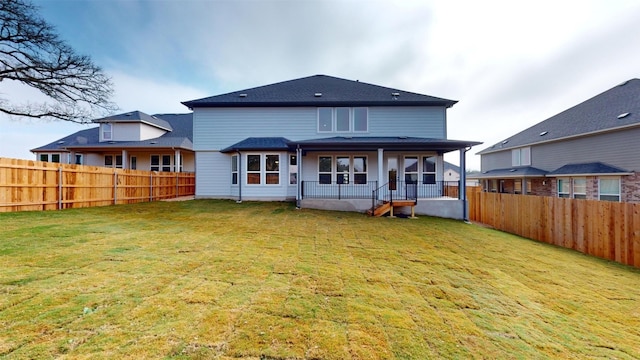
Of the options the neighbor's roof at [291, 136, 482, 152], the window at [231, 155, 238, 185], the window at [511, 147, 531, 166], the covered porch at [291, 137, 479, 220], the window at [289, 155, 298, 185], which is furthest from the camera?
the window at [511, 147, 531, 166]

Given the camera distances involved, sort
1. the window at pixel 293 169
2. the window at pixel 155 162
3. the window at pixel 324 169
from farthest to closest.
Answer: the window at pixel 155 162 < the window at pixel 293 169 < the window at pixel 324 169

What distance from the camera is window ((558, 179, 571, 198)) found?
17609 mm

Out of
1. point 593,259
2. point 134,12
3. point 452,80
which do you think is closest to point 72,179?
point 134,12

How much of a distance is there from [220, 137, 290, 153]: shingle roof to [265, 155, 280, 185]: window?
668 mm

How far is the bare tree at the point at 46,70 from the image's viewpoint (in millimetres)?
14328

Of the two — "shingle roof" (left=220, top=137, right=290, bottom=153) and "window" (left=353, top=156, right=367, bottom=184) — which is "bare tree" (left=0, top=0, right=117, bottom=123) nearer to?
"shingle roof" (left=220, top=137, right=290, bottom=153)

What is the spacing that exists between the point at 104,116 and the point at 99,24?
6657 millimetres

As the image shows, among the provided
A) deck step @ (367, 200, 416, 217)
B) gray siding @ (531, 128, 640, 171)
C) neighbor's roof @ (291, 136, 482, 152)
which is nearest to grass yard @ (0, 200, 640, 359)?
deck step @ (367, 200, 416, 217)

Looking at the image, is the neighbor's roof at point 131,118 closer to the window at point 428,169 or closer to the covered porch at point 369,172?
the covered porch at point 369,172

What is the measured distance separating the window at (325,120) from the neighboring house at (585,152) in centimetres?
1595

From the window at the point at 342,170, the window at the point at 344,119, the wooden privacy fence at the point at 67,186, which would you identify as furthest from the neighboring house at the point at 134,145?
the window at the point at 342,170

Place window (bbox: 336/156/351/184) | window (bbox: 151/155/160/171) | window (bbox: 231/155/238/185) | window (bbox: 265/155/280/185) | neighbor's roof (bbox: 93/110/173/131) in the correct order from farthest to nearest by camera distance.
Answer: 1. window (bbox: 151/155/160/171)
2. neighbor's roof (bbox: 93/110/173/131)
3. window (bbox: 231/155/238/185)
4. window (bbox: 336/156/351/184)
5. window (bbox: 265/155/280/185)

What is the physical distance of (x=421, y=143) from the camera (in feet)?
40.4

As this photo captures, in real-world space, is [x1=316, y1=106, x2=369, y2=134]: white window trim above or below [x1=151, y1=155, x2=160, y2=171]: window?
above
